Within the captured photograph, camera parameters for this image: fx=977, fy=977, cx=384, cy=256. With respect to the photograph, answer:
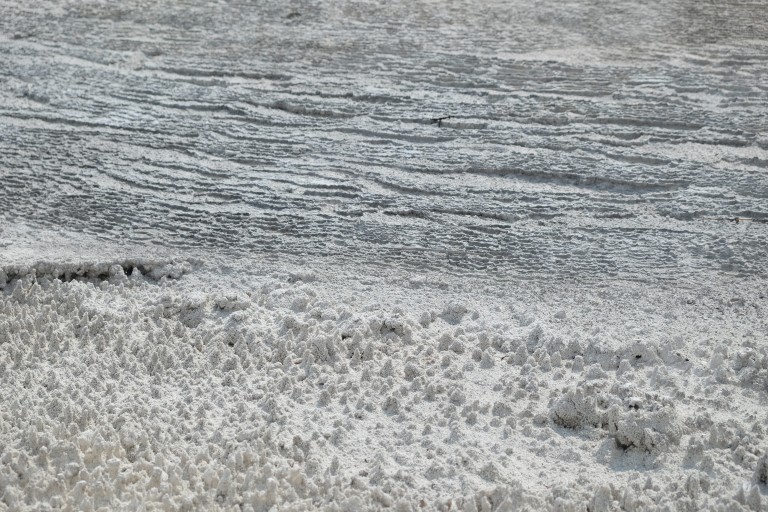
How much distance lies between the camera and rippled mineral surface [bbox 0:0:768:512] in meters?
2.11

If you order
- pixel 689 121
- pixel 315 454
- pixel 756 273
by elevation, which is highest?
pixel 689 121

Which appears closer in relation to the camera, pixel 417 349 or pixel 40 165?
pixel 417 349

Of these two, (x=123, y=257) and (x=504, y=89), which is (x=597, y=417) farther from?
(x=504, y=89)

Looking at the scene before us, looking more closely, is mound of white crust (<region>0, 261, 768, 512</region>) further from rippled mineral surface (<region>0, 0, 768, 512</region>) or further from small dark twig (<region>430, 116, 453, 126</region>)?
small dark twig (<region>430, 116, 453, 126</region>)

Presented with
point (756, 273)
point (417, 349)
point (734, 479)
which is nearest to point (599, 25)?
point (756, 273)

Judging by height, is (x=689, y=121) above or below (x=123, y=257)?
above

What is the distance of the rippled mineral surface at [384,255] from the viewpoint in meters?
2.11

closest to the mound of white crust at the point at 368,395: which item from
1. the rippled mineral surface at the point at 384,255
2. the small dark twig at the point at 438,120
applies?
the rippled mineral surface at the point at 384,255

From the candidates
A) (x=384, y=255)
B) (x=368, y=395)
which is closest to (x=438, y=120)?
(x=384, y=255)

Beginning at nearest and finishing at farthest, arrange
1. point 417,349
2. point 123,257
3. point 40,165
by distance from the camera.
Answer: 1. point 417,349
2. point 123,257
3. point 40,165

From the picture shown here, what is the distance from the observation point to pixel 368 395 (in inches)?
93.0

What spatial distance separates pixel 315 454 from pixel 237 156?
1.66 metres

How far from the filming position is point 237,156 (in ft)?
11.6

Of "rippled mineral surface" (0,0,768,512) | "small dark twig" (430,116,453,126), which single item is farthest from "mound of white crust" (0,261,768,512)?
"small dark twig" (430,116,453,126)
